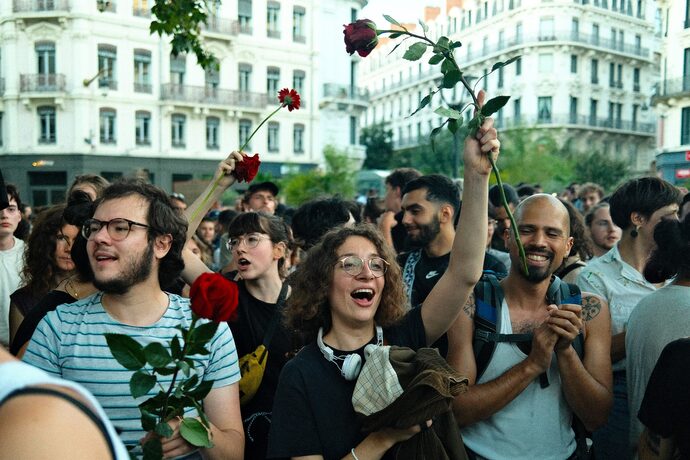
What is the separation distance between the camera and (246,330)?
3.55 metres

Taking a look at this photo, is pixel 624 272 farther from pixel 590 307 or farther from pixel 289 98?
pixel 289 98

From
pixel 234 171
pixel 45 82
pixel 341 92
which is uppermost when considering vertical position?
pixel 341 92

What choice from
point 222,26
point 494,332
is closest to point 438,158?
point 222,26

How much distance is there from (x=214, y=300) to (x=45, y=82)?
34.0 meters

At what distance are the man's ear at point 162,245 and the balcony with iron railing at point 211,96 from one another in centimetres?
3304

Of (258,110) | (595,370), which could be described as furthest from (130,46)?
(595,370)

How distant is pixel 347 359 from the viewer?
8.42 ft

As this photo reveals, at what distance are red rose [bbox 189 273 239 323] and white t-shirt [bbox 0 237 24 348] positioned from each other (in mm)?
2895

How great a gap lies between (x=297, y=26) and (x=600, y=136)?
29165 mm

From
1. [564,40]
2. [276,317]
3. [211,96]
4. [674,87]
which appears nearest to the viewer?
[276,317]

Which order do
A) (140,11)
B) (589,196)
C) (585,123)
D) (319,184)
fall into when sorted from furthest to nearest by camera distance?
(585,123) < (140,11) < (319,184) < (589,196)

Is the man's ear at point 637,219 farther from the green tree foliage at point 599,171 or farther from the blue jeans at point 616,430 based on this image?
the green tree foliage at point 599,171

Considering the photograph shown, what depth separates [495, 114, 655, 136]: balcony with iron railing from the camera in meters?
51.9

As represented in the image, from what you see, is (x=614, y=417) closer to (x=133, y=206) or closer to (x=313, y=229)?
(x=313, y=229)
